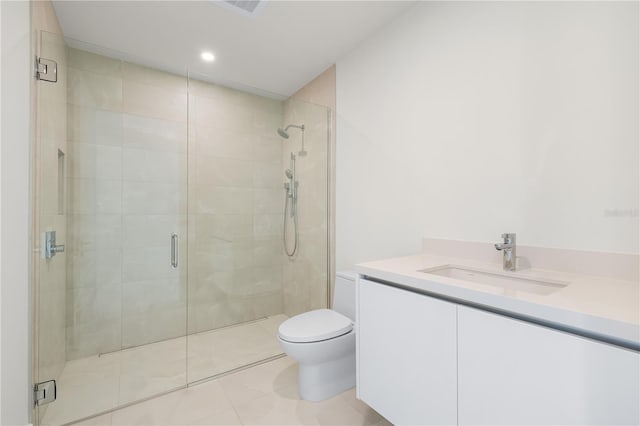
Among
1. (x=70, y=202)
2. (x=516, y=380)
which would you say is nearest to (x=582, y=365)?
(x=516, y=380)

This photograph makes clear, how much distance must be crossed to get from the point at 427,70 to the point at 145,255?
2.14m

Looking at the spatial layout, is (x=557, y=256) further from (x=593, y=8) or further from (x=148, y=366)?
(x=148, y=366)

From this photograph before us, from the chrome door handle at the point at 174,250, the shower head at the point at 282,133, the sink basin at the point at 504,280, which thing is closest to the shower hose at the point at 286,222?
the shower head at the point at 282,133

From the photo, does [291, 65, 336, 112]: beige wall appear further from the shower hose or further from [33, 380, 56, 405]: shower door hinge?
[33, 380, 56, 405]: shower door hinge

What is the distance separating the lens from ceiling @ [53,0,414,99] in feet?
5.90

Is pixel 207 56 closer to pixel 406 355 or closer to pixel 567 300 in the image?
pixel 406 355

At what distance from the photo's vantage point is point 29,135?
4.61 ft

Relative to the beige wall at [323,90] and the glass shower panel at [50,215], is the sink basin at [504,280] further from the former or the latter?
the glass shower panel at [50,215]

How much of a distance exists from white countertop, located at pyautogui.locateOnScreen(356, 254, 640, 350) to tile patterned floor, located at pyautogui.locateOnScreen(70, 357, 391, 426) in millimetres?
871

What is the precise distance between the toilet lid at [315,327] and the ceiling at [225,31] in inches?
70.2

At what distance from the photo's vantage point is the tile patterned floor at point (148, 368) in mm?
1635

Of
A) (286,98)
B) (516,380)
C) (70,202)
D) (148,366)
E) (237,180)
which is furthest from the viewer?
(286,98)

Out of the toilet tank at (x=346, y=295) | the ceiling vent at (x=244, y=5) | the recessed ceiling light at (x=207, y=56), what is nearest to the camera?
the ceiling vent at (x=244, y=5)

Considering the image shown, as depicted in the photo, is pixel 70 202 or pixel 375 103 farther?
pixel 375 103
